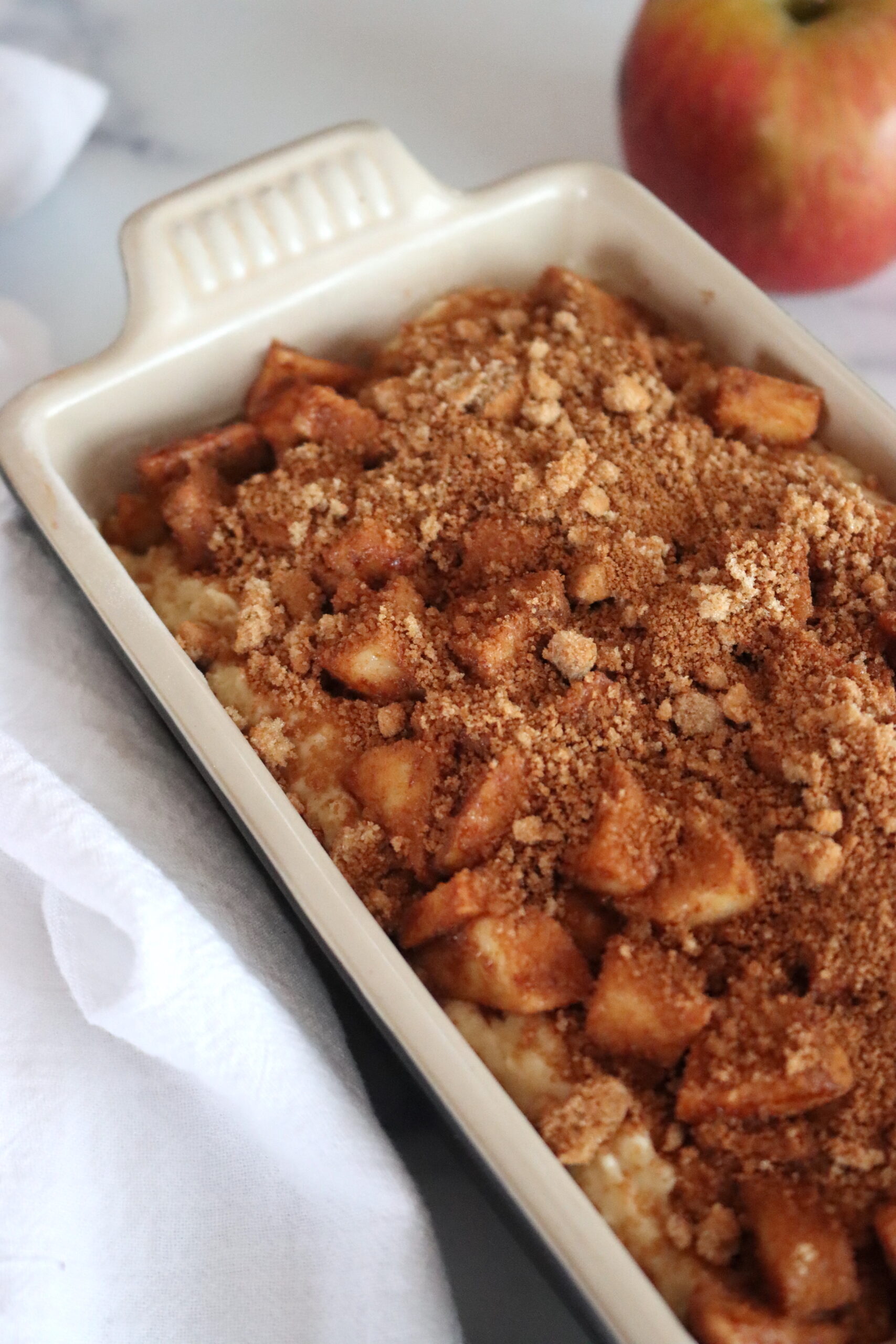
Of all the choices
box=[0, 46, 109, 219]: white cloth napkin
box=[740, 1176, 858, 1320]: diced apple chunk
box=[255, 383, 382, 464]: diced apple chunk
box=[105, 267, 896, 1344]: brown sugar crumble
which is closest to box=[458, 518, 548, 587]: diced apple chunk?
box=[105, 267, 896, 1344]: brown sugar crumble

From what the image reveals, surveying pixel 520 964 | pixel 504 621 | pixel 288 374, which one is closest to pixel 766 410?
pixel 504 621

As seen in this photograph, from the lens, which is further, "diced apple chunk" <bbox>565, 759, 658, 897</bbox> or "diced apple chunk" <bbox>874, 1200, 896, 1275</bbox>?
"diced apple chunk" <bbox>565, 759, 658, 897</bbox>

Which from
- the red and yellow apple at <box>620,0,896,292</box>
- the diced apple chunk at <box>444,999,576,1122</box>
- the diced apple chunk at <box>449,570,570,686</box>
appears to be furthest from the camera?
the red and yellow apple at <box>620,0,896,292</box>

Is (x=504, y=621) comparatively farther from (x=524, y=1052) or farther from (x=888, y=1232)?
(x=888, y=1232)

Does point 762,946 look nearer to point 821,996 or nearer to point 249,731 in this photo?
point 821,996

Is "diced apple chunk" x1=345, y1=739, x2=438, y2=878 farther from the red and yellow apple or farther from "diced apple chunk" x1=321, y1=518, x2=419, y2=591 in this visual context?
the red and yellow apple
